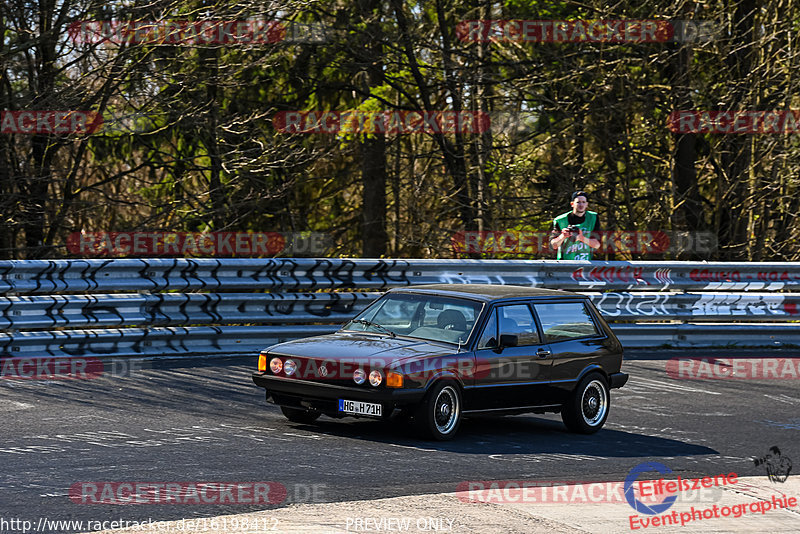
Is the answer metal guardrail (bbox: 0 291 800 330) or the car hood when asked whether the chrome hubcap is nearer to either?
the car hood

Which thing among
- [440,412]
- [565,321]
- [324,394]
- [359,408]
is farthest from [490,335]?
[324,394]

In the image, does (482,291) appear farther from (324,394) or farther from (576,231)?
(576,231)

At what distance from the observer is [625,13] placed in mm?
21078

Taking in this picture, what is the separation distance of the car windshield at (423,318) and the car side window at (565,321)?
0.77 meters

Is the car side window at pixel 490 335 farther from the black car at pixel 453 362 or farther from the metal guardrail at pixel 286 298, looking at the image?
the metal guardrail at pixel 286 298

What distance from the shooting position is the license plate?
834 cm

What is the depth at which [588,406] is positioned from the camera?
9719 millimetres

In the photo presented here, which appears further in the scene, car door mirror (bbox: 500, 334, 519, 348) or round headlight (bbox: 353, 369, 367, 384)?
car door mirror (bbox: 500, 334, 519, 348)

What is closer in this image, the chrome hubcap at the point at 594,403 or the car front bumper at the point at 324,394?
the car front bumper at the point at 324,394

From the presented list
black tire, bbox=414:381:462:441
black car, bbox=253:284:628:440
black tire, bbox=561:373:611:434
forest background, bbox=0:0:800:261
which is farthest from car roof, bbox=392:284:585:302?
forest background, bbox=0:0:800:261

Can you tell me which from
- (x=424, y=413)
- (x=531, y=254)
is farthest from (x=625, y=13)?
(x=424, y=413)

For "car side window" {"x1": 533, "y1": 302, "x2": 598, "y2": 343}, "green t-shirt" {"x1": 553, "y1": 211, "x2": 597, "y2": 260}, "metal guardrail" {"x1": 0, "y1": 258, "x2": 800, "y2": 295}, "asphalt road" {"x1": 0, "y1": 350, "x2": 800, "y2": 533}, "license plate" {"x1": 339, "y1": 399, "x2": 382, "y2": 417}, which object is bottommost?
"asphalt road" {"x1": 0, "y1": 350, "x2": 800, "y2": 533}

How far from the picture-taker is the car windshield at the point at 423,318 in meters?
9.16

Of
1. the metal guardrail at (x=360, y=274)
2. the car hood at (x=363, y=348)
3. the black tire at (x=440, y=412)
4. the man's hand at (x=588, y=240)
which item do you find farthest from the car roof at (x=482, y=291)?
the man's hand at (x=588, y=240)
